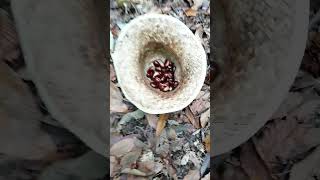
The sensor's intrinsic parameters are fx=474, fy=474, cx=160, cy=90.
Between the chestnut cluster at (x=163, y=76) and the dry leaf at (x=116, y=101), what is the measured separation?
0.11 m

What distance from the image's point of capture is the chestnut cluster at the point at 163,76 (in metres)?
1.44

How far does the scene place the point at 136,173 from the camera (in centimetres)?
145

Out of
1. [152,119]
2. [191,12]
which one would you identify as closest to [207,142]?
[152,119]

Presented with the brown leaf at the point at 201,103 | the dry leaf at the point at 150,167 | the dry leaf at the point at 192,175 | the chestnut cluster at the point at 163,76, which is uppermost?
the chestnut cluster at the point at 163,76

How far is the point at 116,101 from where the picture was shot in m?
1.41

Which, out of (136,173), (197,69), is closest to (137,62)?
(197,69)

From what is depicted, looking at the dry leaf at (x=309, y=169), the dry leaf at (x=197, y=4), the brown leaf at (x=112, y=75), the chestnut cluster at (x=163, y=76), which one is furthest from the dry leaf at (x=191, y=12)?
the dry leaf at (x=309, y=169)

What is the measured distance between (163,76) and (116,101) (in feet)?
0.54

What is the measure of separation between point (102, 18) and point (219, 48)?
364 mm

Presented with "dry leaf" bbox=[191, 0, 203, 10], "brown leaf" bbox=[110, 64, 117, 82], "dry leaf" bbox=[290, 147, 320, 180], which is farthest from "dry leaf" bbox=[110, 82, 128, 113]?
"dry leaf" bbox=[290, 147, 320, 180]

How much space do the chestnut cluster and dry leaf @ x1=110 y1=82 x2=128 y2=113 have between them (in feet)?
0.34

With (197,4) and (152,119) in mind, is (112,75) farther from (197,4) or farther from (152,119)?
(197,4)

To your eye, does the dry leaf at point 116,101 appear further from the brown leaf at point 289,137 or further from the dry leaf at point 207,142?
the brown leaf at point 289,137

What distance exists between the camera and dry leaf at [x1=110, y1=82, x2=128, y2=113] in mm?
1401
